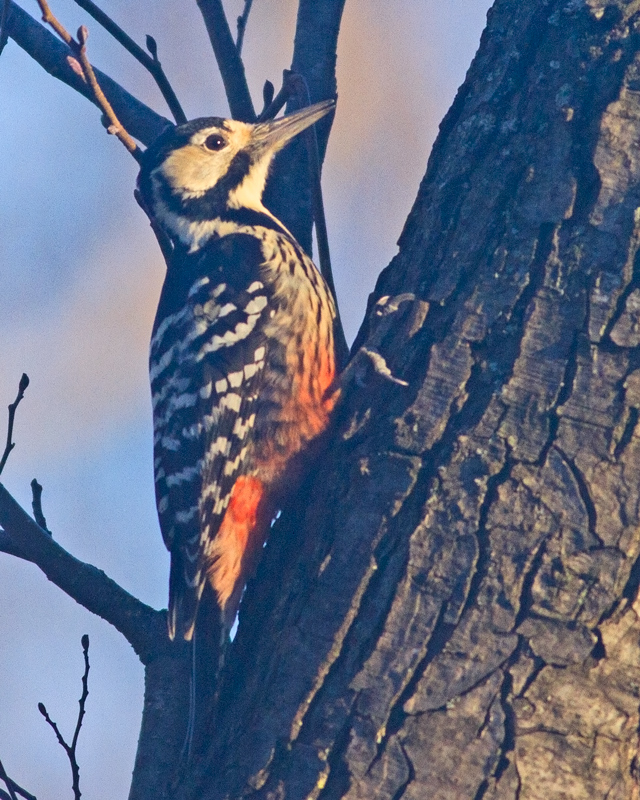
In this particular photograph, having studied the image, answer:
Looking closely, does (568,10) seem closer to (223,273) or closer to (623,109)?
(623,109)

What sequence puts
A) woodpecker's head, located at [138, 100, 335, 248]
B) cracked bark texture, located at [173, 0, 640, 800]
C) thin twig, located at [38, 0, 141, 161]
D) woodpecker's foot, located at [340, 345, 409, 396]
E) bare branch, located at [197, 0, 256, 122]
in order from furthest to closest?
woodpecker's head, located at [138, 100, 335, 248]
bare branch, located at [197, 0, 256, 122]
thin twig, located at [38, 0, 141, 161]
woodpecker's foot, located at [340, 345, 409, 396]
cracked bark texture, located at [173, 0, 640, 800]

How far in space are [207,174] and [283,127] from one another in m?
0.69

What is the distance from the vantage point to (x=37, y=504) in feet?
11.2

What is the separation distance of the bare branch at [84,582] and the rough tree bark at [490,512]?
0.50 meters

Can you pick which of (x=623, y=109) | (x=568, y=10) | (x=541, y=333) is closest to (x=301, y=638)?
(x=541, y=333)

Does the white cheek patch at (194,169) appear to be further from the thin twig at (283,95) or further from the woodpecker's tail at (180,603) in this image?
the woodpecker's tail at (180,603)

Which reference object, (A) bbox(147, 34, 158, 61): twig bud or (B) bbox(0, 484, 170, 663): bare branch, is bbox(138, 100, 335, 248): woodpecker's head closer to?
(A) bbox(147, 34, 158, 61): twig bud

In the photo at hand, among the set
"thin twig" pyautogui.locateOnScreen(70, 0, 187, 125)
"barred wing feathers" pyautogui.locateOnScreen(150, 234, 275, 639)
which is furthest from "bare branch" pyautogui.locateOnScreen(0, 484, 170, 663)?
"thin twig" pyautogui.locateOnScreen(70, 0, 187, 125)

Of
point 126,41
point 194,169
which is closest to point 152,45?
point 126,41

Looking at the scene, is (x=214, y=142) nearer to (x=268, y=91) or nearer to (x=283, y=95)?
(x=268, y=91)

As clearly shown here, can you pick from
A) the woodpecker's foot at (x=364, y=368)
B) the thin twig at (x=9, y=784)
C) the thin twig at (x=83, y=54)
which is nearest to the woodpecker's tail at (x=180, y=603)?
the thin twig at (x=9, y=784)

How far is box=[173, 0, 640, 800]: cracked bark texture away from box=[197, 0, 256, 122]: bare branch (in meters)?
1.35

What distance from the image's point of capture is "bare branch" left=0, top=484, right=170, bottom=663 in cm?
316

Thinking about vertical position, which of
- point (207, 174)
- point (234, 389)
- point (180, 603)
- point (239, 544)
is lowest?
point (180, 603)
